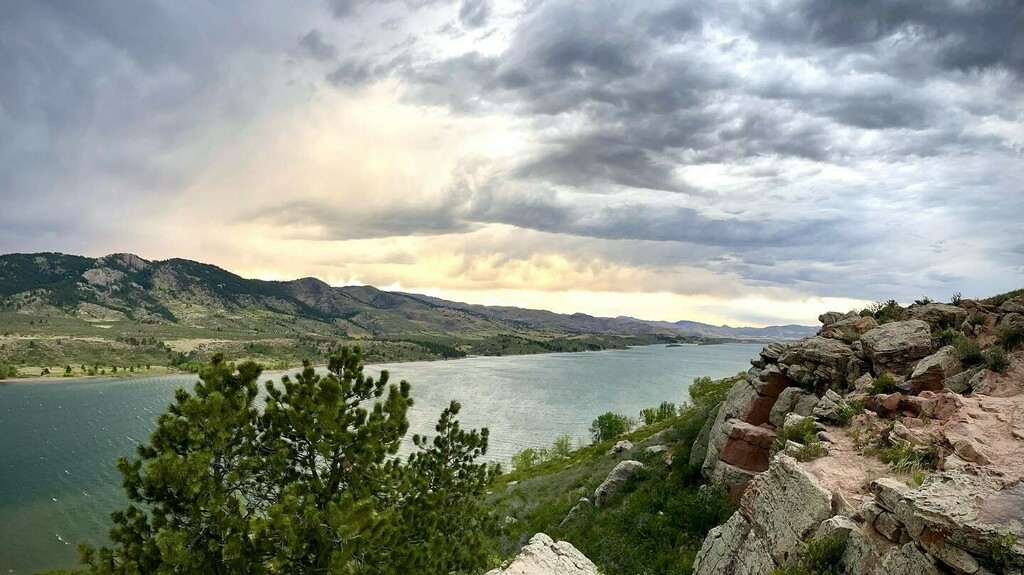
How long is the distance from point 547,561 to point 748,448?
14112 millimetres

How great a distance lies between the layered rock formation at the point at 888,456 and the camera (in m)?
11.2

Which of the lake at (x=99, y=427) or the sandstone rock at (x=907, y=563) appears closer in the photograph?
the sandstone rock at (x=907, y=563)

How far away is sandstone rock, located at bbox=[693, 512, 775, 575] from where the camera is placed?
15250 mm

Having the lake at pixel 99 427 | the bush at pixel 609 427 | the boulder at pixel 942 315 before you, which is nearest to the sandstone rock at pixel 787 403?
the boulder at pixel 942 315

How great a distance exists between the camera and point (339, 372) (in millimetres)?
17609

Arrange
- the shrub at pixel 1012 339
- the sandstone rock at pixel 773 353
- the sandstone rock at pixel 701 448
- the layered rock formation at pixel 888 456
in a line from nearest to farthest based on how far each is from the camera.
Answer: the layered rock formation at pixel 888 456 → the shrub at pixel 1012 339 → the sandstone rock at pixel 701 448 → the sandstone rock at pixel 773 353

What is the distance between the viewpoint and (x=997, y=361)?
20.5m

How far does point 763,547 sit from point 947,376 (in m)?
12.8

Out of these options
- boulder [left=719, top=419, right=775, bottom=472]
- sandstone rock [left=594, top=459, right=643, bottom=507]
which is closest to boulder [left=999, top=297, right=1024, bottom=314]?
boulder [left=719, top=419, right=775, bottom=472]

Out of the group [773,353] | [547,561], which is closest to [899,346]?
[773,353]

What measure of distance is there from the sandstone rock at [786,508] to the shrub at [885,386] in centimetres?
824

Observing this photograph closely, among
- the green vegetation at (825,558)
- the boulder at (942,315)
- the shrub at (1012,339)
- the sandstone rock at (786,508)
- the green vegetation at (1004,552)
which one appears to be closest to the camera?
the green vegetation at (1004,552)

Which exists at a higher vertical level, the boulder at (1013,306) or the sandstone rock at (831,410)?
the boulder at (1013,306)

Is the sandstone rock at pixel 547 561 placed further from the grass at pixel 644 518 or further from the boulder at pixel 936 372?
the boulder at pixel 936 372
